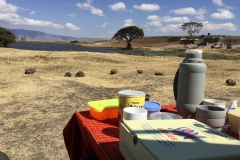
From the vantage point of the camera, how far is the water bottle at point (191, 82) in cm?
152

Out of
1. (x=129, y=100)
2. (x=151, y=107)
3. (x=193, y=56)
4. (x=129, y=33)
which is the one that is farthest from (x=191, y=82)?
(x=129, y=33)

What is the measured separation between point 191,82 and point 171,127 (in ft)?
1.59

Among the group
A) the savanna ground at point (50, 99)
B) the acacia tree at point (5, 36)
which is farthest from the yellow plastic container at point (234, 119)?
the acacia tree at point (5, 36)

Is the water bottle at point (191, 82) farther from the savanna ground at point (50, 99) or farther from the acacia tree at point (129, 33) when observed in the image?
the acacia tree at point (129, 33)

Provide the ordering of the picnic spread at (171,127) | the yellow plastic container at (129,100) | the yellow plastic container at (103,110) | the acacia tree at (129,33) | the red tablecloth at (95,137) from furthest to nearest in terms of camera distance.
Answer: the acacia tree at (129,33) → the yellow plastic container at (103,110) → the yellow plastic container at (129,100) → the red tablecloth at (95,137) → the picnic spread at (171,127)

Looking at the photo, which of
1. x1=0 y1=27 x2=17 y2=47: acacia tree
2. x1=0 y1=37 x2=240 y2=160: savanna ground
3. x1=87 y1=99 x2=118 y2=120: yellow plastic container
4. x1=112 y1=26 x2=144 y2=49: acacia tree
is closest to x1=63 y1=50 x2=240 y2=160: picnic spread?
x1=87 y1=99 x2=118 y2=120: yellow plastic container

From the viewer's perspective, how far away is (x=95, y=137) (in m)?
1.45

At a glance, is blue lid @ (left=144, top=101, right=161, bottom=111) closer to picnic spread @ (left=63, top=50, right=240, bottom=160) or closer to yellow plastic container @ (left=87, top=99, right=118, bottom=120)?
picnic spread @ (left=63, top=50, right=240, bottom=160)

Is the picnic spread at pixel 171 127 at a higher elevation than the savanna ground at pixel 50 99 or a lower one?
higher

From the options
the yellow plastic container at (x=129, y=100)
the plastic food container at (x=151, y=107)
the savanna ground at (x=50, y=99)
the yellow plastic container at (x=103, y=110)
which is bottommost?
the savanna ground at (x=50, y=99)

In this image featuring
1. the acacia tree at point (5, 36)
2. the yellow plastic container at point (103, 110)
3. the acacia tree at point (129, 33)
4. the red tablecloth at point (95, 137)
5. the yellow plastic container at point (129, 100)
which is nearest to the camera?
the red tablecloth at point (95, 137)

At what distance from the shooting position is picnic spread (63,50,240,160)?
0.92 metres

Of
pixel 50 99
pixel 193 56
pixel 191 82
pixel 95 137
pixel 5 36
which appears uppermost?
pixel 5 36

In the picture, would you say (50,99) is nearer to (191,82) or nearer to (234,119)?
(191,82)
